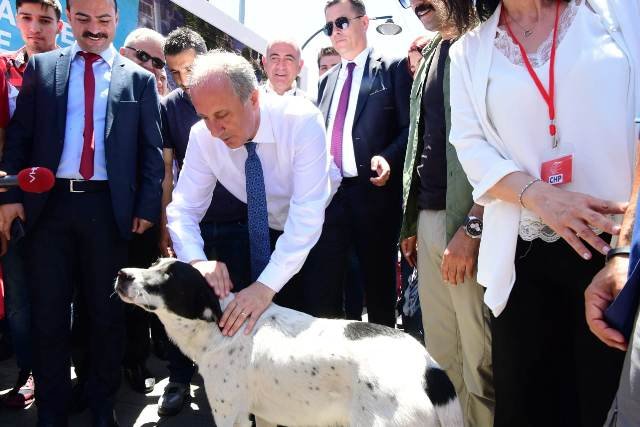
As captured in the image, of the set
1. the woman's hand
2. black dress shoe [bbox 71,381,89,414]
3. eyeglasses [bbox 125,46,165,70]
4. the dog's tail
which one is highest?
eyeglasses [bbox 125,46,165,70]

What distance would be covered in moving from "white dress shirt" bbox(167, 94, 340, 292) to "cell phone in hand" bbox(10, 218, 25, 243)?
72cm

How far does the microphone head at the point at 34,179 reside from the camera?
1968 mm

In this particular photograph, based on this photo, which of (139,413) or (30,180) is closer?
(30,180)

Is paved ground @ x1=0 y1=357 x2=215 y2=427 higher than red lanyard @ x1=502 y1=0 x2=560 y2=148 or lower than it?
lower

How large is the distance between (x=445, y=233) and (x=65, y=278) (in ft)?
6.66

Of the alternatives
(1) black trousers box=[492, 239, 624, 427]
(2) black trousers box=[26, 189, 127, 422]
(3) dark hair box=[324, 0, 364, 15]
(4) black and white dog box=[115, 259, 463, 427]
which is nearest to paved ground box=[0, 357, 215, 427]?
(2) black trousers box=[26, 189, 127, 422]

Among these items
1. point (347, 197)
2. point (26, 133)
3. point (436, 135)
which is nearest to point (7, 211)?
point (26, 133)

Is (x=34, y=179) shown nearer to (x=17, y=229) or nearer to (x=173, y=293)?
(x=173, y=293)

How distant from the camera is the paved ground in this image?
3291 millimetres

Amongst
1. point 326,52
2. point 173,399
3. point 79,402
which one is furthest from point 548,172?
point 326,52

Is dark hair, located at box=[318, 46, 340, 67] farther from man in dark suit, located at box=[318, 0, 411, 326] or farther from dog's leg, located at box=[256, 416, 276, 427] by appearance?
dog's leg, located at box=[256, 416, 276, 427]

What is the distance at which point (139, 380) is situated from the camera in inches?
150

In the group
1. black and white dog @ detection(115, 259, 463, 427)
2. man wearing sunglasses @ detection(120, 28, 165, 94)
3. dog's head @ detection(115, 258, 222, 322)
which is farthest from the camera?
man wearing sunglasses @ detection(120, 28, 165, 94)

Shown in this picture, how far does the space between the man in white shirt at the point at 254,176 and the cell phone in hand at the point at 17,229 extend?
730 millimetres
